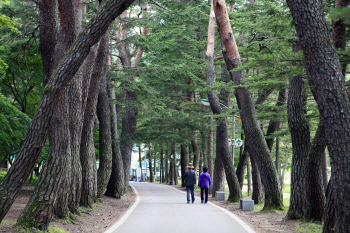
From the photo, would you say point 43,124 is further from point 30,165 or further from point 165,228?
point 165,228

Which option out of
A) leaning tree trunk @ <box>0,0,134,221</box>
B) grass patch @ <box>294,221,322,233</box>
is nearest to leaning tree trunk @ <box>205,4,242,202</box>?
grass patch @ <box>294,221,322,233</box>

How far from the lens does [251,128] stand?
1365 cm

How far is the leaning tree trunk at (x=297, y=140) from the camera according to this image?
10.6 meters

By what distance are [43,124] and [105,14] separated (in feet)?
7.57

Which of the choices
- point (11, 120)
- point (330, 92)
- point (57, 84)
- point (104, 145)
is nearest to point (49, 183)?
point (57, 84)

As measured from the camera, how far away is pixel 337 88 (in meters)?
6.11

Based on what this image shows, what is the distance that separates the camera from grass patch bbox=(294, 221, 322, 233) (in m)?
8.96

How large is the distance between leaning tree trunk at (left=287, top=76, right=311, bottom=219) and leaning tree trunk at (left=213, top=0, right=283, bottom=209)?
203cm

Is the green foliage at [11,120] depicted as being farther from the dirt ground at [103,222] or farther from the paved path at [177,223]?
the paved path at [177,223]

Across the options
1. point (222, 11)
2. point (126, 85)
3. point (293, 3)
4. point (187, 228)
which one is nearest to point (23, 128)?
point (126, 85)

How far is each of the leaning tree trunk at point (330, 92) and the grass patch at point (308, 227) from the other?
9.63 ft

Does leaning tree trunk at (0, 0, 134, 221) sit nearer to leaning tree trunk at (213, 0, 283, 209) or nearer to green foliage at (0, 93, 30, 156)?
leaning tree trunk at (213, 0, 283, 209)

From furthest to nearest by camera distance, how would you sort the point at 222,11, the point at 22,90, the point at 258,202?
1. the point at 22,90
2. the point at 258,202
3. the point at 222,11

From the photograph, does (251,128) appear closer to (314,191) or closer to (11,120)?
(314,191)
